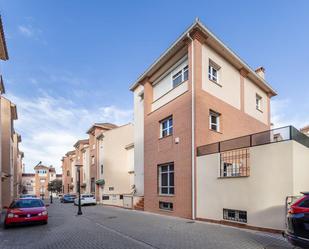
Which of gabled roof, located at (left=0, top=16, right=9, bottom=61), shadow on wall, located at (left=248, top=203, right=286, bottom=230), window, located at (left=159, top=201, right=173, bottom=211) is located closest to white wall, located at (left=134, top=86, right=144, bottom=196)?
window, located at (left=159, top=201, right=173, bottom=211)

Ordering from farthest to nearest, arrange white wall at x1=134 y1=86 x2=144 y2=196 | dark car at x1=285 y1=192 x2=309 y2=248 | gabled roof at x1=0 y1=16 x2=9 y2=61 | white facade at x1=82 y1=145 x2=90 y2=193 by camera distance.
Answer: white facade at x1=82 y1=145 x2=90 y2=193
white wall at x1=134 y1=86 x2=144 y2=196
gabled roof at x1=0 y1=16 x2=9 y2=61
dark car at x1=285 y1=192 x2=309 y2=248

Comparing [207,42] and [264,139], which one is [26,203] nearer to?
[264,139]

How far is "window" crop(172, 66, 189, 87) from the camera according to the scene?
52.3 feet

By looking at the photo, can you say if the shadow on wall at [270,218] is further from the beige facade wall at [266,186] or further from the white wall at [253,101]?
the white wall at [253,101]

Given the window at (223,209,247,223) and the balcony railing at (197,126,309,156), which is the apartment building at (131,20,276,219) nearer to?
the balcony railing at (197,126,309,156)

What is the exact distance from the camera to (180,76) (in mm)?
16609

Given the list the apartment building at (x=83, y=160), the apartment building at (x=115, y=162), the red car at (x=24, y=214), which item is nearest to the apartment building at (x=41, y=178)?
the apartment building at (x=83, y=160)

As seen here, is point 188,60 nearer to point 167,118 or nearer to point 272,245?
point 167,118

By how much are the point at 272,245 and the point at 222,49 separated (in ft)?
38.5

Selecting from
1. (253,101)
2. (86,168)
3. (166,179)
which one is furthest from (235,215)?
(86,168)

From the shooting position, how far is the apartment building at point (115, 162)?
31594 mm

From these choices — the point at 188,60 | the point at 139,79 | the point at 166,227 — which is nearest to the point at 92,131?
the point at 139,79

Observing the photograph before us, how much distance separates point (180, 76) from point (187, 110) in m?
3.01

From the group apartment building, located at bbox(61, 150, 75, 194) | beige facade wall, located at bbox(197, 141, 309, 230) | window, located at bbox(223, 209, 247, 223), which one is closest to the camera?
beige facade wall, located at bbox(197, 141, 309, 230)
